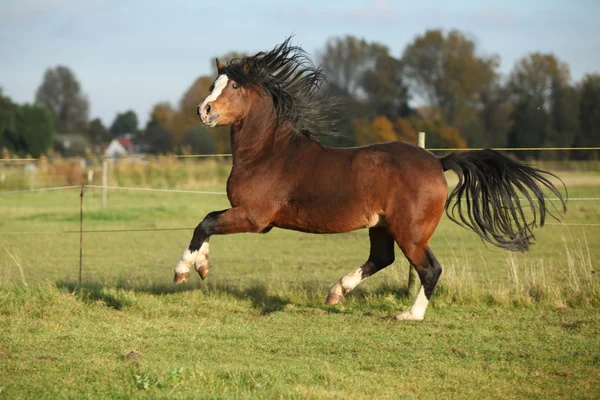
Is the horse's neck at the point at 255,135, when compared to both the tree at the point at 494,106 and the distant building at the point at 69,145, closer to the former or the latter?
the tree at the point at 494,106

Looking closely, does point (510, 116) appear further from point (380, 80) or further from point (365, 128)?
point (365, 128)

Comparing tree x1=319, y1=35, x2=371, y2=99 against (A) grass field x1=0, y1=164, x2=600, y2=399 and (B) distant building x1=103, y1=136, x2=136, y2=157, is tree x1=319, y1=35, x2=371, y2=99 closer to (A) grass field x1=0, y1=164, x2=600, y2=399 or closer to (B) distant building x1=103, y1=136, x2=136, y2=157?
(B) distant building x1=103, y1=136, x2=136, y2=157

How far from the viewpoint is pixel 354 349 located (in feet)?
20.4

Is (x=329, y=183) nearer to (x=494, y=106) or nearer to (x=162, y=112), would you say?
(x=494, y=106)

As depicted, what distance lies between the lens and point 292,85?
7613 millimetres

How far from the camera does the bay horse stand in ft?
22.4

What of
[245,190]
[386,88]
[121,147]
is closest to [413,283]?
[245,190]

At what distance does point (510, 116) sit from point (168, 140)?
37683mm

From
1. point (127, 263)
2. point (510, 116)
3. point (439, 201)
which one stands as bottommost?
point (127, 263)

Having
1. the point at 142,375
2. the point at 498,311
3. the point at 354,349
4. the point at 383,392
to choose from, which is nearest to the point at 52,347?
the point at 142,375

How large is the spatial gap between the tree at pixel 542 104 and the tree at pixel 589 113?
7.20ft

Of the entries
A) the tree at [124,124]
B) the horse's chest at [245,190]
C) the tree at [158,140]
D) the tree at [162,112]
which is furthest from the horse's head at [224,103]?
the tree at [124,124]

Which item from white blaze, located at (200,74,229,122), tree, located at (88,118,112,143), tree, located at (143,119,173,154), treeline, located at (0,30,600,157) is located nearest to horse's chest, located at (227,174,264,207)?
white blaze, located at (200,74,229,122)

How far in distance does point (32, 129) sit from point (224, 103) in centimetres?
6838
